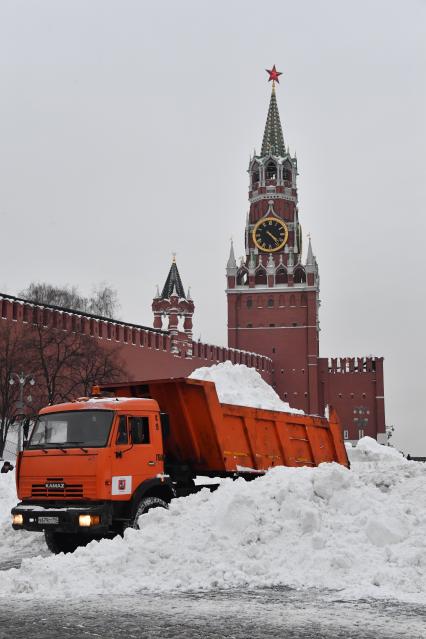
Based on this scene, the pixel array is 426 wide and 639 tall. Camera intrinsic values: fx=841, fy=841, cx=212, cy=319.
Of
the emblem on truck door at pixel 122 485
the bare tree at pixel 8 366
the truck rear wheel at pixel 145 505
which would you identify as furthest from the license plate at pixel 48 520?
the bare tree at pixel 8 366

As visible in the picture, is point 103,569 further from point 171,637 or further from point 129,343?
point 129,343

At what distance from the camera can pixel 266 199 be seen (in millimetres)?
81312

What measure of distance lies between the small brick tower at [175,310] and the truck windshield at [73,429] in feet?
150

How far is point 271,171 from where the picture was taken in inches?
3265

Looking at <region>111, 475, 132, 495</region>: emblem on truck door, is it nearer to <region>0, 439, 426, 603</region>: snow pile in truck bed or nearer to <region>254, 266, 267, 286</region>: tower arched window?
<region>0, 439, 426, 603</region>: snow pile in truck bed

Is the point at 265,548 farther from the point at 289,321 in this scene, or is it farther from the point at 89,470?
the point at 289,321

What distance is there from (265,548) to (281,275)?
2735 inches

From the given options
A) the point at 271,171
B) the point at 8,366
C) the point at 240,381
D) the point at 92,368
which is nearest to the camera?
the point at 240,381

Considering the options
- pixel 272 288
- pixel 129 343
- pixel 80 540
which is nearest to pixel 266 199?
pixel 272 288

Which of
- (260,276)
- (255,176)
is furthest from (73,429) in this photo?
(255,176)

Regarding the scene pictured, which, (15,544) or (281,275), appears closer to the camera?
(15,544)

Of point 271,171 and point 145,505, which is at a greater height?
point 271,171

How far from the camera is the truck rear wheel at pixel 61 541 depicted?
11648 millimetres

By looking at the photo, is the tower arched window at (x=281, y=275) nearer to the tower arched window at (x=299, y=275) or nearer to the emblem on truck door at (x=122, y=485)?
the tower arched window at (x=299, y=275)
